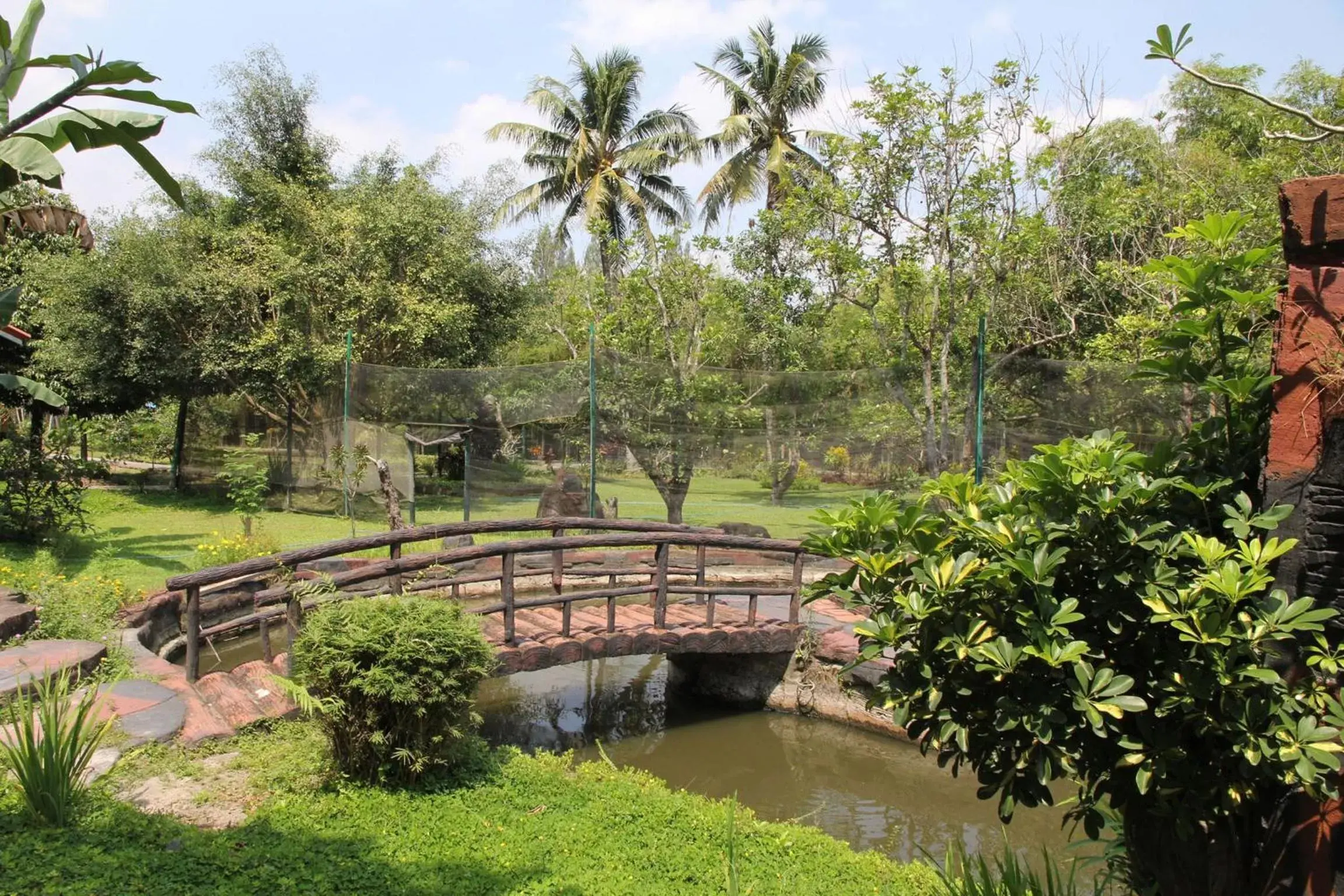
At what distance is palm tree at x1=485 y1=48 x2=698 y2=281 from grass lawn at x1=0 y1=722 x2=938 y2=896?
18093mm

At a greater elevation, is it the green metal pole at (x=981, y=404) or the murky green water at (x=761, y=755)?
the green metal pole at (x=981, y=404)

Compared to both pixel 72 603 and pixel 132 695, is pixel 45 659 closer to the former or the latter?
pixel 132 695

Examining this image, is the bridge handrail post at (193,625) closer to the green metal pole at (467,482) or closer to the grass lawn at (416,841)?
the grass lawn at (416,841)

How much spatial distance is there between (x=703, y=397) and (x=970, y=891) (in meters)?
8.49

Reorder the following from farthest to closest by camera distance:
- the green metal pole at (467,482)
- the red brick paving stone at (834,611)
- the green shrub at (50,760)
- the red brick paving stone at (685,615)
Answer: the green metal pole at (467,482)
the red brick paving stone at (834,611)
the red brick paving stone at (685,615)
the green shrub at (50,760)

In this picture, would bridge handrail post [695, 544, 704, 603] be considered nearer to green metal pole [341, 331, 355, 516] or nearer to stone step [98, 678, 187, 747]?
stone step [98, 678, 187, 747]

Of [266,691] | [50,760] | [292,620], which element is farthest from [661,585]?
[50,760]

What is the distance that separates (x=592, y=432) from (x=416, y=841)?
25.7 ft

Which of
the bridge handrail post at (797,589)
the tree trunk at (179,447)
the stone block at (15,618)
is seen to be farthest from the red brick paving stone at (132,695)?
the tree trunk at (179,447)

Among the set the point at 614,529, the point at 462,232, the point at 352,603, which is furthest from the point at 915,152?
the point at 462,232

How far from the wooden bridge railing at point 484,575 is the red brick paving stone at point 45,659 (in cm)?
53

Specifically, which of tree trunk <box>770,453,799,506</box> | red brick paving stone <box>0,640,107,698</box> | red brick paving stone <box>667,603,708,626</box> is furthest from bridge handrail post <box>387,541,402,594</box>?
tree trunk <box>770,453,799,506</box>

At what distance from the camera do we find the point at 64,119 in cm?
316

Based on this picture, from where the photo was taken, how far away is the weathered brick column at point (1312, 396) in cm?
234
